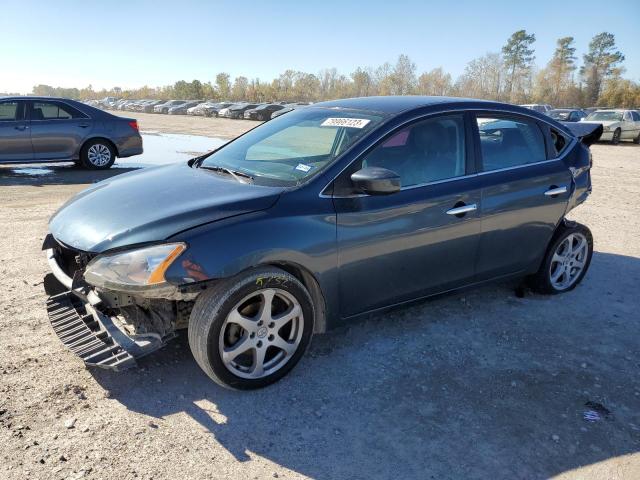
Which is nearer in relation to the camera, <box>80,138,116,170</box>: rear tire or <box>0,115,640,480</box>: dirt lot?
<box>0,115,640,480</box>: dirt lot

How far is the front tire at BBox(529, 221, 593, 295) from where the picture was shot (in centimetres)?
446

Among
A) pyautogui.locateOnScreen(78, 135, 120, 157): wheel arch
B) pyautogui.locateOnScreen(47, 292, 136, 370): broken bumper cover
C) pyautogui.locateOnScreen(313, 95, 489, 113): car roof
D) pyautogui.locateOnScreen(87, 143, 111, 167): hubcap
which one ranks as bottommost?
pyautogui.locateOnScreen(47, 292, 136, 370): broken bumper cover

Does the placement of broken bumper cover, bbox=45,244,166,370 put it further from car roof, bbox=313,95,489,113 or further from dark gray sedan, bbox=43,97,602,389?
car roof, bbox=313,95,489,113

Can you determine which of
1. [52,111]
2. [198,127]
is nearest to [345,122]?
[52,111]

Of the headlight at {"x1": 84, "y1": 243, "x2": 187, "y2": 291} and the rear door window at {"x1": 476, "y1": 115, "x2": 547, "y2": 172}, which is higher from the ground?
the rear door window at {"x1": 476, "y1": 115, "x2": 547, "y2": 172}

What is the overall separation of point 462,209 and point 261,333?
65.6 inches

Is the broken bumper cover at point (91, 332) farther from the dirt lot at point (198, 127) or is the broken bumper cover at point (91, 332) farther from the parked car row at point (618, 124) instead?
the parked car row at point (618, 124)

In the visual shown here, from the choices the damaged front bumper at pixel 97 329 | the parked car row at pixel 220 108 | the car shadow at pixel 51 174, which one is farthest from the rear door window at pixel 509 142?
the parked car row at pixel 220 108

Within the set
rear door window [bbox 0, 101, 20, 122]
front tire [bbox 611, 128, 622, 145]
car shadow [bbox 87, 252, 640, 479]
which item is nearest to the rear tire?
rear door window [bbox 0, 101, 20, 122]

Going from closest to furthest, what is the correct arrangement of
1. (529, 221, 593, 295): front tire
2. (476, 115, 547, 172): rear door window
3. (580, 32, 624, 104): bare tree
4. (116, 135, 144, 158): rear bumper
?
1. (476, 115, 547, 172): rear door window
2. (529, 221, 593, 295): front tire
3. (116, 135, 144, 158): rear bumper
4. (580, 32, 624, 104): bare tree

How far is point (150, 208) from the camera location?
3027 millimetres

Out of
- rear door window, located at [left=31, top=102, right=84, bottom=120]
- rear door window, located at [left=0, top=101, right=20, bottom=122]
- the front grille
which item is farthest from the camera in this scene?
rear door window, located at [left=31, top=102, right=84, bottom=120]

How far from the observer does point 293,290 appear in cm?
300

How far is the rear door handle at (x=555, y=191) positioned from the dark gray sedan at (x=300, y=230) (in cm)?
1
